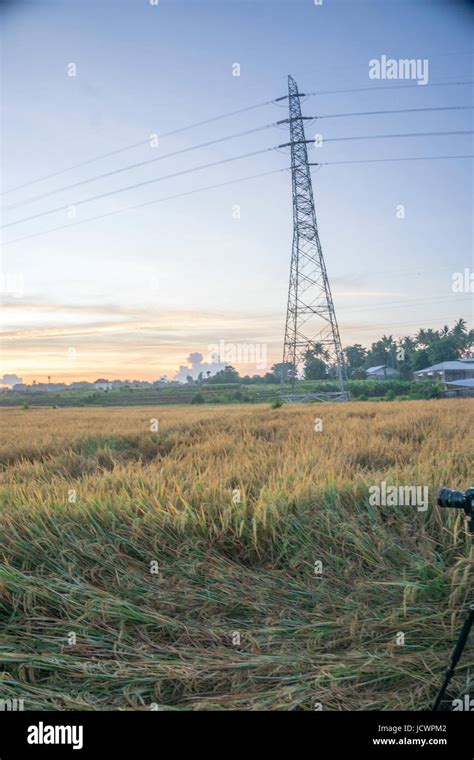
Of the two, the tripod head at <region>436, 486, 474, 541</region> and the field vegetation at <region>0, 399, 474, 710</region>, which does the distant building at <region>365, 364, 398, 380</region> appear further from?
the tripod head at <region>436, 486, 474, 541</region>

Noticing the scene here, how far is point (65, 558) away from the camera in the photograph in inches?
109

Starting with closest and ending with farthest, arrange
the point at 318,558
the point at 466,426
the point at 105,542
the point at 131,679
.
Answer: the point at 131,679, the point at 318,558, the point at 105,542, the point at 466,426

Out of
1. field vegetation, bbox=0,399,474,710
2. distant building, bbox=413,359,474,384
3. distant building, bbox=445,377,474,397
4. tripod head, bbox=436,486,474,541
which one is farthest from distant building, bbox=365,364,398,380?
tripod head, bbox=436,486,474,541

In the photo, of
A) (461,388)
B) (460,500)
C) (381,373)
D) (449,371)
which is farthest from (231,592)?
(381,373)

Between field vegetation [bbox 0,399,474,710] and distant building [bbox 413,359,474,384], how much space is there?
10866 millimetres

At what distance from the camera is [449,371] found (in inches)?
571

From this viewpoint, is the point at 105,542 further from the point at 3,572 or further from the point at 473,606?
the point at 473,606

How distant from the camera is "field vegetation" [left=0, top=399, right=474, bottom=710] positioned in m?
1.94

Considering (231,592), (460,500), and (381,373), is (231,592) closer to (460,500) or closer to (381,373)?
(460,500)

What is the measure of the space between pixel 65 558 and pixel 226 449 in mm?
2811

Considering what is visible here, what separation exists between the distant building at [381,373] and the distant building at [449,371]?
3.33 m

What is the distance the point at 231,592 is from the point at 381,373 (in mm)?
18242
